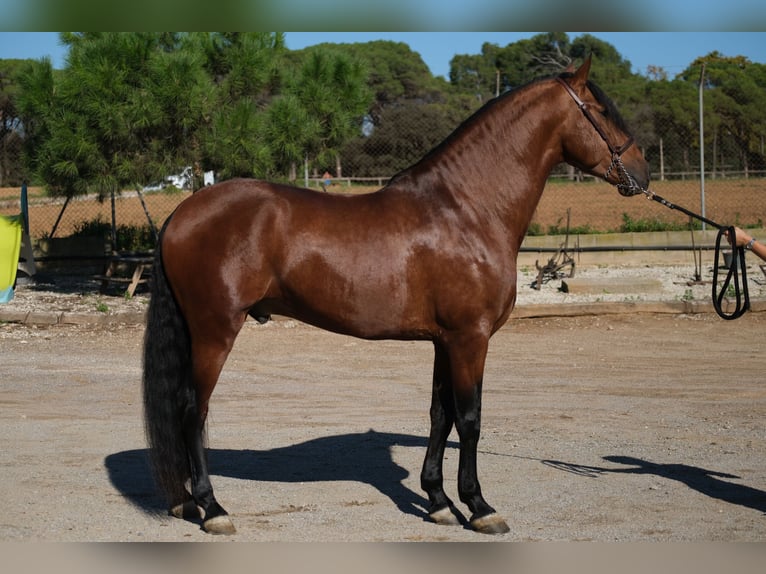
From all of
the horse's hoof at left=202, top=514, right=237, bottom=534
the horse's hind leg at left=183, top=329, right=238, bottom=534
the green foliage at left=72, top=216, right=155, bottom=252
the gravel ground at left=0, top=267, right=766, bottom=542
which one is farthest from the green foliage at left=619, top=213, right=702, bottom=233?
the horse's hoof at left=202, top=514, right=237, bottom=534

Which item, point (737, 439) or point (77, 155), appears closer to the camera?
point (737, 439)

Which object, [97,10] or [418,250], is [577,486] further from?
[97,10]

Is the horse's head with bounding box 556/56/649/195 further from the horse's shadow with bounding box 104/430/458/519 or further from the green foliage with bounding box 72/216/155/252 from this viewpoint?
the green foliage with bounding box 72/216/155/252

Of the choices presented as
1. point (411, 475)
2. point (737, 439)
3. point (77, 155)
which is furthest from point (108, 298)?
point (737, 439)

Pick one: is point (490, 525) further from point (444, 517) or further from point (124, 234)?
point (124, 234)

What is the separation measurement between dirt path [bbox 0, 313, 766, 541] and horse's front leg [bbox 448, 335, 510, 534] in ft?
0.44

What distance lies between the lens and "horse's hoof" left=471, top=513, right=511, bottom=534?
457 centimetres

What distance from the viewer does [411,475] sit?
577 cm

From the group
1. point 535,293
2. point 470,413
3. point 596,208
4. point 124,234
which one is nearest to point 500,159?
point 470,413

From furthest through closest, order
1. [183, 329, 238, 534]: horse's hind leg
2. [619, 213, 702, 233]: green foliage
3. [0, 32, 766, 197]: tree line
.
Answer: [619, 213, 702, 233]: green foliage < [0, 32, 766, 197]: tree line < [183, 329, 238, 534]: horse's hind leg

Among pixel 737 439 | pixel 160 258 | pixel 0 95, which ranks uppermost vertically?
pixel 0 95

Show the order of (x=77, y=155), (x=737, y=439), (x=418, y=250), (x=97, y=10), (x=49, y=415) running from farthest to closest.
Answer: (x=77, y=155) → (x=49, y=415) → (x=737, y=439) → (x=418, y=250) → (x=97, y=10)

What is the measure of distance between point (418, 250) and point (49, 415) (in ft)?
13.7

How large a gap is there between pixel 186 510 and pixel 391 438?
2069 millimetres
